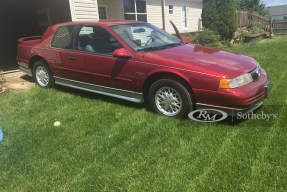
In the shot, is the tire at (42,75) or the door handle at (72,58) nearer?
the door handle at (72,58)

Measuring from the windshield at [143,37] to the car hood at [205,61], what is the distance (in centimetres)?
30

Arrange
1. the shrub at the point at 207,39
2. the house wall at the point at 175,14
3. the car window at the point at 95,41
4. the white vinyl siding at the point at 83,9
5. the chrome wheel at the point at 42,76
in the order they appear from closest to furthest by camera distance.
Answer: the car window at the point at 95,41
the chrome wheel at the point at 42,76
the white vinyl siding at the point at 83,9
the shrub at the point at 207,39
the house wall at the point at 175,14

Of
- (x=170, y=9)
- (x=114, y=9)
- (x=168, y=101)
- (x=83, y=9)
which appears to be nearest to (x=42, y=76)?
(x=168, y=101)

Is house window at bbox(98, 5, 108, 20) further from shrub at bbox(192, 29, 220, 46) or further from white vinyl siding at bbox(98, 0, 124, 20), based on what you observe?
shrub at bbox(192, 29, 220, 46)

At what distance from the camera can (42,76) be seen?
753cm

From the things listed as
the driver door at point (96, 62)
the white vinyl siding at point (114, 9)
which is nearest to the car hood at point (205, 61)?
the driver door at point (96, 62)

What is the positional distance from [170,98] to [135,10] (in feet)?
42.3

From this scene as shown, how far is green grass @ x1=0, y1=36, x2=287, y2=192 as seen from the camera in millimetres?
3551

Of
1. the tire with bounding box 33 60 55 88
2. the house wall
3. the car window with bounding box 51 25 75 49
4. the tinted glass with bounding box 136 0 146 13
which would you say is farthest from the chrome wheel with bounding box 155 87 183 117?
the house wall

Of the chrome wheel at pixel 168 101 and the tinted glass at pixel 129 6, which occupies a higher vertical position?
the tinted glass at pixel 129 6

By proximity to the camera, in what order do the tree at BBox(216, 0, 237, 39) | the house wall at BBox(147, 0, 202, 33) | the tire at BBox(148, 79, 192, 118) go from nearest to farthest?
1. the tire at BBox(148, 79, 192, 118)
2. the house wall at BBox(147, 0, 202, 33)
3. the tree at BBox(216, 0, 237, 39)

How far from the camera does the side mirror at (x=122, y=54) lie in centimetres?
552

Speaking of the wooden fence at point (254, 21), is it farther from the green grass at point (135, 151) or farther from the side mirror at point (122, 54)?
the side mirror at point (122, 54)

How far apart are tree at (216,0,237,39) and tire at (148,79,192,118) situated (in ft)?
51.8
